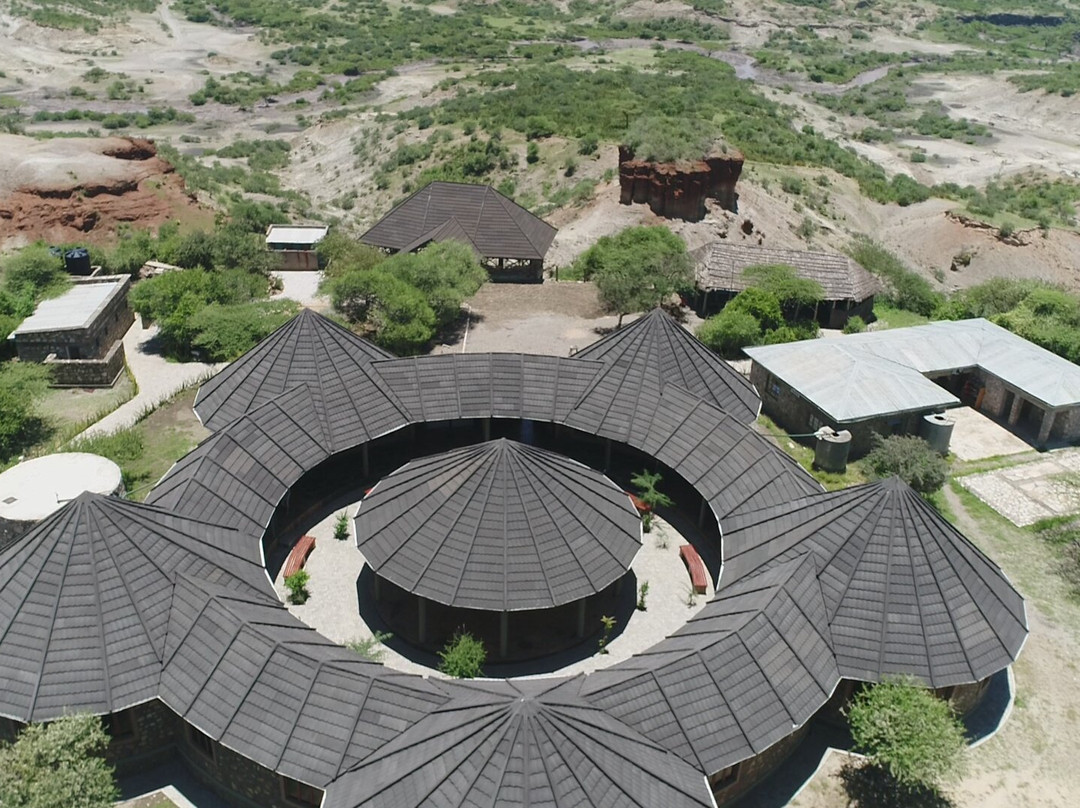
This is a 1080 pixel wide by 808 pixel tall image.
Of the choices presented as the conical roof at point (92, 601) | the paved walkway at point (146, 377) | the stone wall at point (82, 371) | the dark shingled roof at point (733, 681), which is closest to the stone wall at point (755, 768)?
the dark shingled roof at point (733, 681)

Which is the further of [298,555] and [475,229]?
[475,229]

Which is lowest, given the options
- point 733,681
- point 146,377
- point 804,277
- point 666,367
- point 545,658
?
point 545,658

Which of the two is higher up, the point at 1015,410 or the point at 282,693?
the point at 282,693

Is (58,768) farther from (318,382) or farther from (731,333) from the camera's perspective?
(731,333)

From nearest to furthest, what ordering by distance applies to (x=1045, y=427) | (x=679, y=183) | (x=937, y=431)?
(x=937, y=431) < (x=1045, y=427) < (x=679, y=183)

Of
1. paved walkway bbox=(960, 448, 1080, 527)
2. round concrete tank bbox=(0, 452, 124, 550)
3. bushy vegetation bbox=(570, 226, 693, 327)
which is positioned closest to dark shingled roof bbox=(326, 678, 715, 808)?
round concrete tank bbox=(0, 452, 124, 550)

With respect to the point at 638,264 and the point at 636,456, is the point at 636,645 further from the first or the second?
the point at 638,264

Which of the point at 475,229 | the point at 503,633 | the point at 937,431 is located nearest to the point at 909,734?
the point at 503,633

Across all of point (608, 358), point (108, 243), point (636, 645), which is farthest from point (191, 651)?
point (108, 243)
